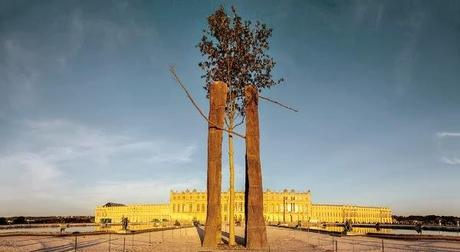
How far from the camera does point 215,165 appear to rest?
70.5 ft

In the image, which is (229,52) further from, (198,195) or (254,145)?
(198,195)

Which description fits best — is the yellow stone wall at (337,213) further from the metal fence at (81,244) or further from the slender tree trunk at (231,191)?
the slender tree trunk at (231,191)

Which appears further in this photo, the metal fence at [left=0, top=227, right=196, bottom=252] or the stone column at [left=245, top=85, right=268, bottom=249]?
the stone column at [left=245, top=85, right=268, bottom=249]

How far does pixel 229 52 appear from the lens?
24562mm

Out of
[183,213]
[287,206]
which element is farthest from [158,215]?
[287,206]

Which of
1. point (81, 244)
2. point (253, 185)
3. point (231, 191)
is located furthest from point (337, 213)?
point (81, 244)

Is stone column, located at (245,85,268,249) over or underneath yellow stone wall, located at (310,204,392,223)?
over

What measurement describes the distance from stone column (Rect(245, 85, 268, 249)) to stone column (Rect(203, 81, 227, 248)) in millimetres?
1470

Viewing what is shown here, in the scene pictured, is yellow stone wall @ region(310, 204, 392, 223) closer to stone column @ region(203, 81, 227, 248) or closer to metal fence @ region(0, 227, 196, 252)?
metal fence @ region(0, 227, 196, 252)

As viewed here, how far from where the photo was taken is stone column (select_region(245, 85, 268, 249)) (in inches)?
799

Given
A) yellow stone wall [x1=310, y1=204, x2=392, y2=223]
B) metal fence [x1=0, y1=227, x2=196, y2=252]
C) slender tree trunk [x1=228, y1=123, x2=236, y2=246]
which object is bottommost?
yellow stone wall [x1=310, y1=204, x2=392, y2=223]

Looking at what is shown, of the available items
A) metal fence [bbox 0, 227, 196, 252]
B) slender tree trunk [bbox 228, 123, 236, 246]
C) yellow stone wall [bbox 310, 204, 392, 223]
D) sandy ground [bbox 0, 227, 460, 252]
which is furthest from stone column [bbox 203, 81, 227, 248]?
yellow stone wall [bbox 310, 204, 392, 223]

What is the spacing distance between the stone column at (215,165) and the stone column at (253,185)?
57.9 inches

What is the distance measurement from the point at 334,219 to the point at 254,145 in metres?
181
